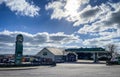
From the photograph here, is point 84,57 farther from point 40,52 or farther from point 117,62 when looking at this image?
point 117,62

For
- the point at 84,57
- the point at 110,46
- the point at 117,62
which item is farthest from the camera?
the point at 110,46

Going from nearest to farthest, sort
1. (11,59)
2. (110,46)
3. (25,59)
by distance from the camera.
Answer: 1. (11,59)
2. (25,59)
3. (110,46)

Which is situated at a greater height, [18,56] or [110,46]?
[110,46]

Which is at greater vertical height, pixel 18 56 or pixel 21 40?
pixel 21 40

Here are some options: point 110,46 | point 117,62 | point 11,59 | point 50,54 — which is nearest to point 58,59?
point 50,54

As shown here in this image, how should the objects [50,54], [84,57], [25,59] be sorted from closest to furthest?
1. [25,59]
2. [50,54]
3. [84,57]

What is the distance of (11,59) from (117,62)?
101 feet

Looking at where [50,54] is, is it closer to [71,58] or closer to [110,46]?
[71,58]

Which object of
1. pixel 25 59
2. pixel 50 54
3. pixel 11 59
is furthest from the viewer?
pixel 50 54

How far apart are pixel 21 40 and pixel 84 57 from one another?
73439 mm

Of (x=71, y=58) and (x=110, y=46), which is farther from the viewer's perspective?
(x=110, y=46)

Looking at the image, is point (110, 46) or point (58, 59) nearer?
point (58, 59)

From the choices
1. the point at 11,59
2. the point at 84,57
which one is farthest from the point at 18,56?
the point at 84,57

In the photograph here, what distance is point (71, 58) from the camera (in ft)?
295
